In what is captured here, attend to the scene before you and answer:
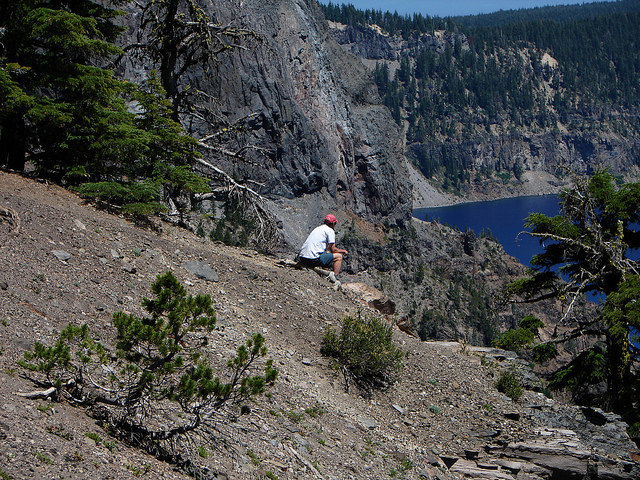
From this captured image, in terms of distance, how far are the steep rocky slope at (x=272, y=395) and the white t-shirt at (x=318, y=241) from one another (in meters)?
0.63

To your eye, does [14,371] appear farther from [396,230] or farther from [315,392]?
[396,230]

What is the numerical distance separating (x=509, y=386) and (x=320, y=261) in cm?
553

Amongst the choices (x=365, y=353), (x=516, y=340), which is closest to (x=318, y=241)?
(x=365, y=353)

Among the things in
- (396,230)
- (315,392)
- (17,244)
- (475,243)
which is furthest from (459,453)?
(396,230)

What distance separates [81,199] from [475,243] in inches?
6762

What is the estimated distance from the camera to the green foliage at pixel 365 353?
40.8ft

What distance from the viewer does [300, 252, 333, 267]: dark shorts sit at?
15977 millimetres

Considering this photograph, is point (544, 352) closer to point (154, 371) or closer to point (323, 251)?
point (323, 251)

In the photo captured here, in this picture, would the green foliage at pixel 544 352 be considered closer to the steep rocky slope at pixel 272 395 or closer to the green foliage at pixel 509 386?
the steep rocky slope at pixel 272 395

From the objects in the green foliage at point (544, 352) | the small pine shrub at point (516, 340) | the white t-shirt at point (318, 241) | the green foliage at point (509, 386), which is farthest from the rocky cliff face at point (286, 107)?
the green foliage at point (509, 386)

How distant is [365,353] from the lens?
12.5 m

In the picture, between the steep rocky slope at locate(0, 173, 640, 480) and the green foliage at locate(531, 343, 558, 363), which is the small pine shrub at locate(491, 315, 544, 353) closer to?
the green foliage at locate(531, 343, 558, 363)

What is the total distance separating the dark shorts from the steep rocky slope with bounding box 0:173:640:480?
50cm

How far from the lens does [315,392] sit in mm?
11328
